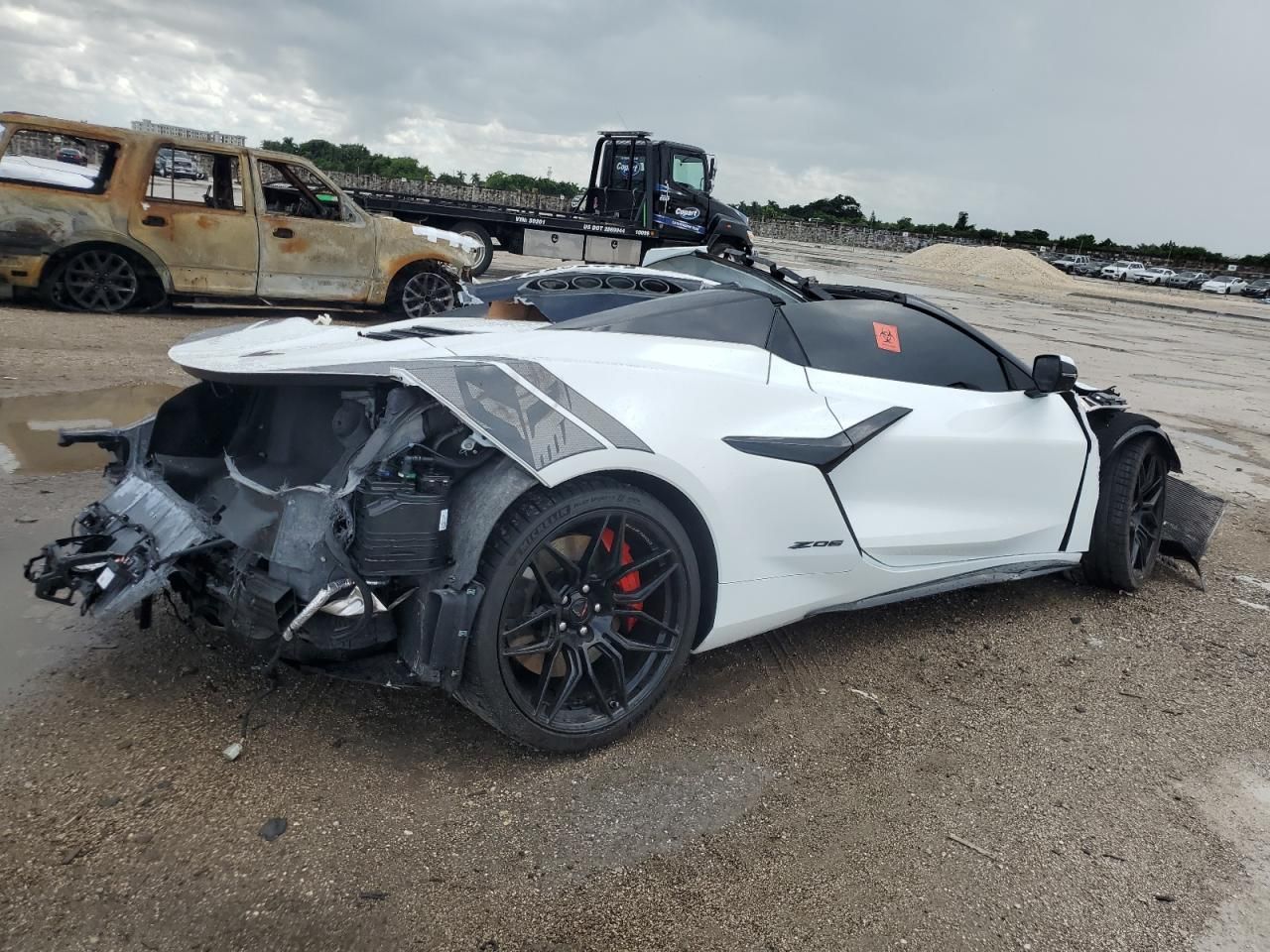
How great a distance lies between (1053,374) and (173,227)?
27.3 feet

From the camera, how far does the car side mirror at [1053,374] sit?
146 inches

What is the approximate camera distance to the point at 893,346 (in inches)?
137

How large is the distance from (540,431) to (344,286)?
8.24 m

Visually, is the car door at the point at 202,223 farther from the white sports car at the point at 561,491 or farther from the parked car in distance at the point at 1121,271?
the parked car in distance at the point at 1121,271

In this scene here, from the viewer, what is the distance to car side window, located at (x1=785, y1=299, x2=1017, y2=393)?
3.28 meters

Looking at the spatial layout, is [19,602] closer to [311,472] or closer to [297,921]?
[311,472]

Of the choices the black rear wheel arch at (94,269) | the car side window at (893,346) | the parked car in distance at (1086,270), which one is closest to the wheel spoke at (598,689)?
the car side window at (893,346)

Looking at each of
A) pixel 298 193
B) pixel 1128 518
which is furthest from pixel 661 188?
pixel 1128 518

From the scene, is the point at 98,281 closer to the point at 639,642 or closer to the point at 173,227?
the point at 173,227

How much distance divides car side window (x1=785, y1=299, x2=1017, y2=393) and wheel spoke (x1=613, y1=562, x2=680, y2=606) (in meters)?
1.02

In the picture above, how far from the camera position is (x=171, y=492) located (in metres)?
2.76

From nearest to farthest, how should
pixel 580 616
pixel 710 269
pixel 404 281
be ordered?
pixel 580 616 → pixel 710 269 → pixel 404 281

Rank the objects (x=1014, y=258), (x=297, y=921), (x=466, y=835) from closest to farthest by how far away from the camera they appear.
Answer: (x=297, y=921) → (x=466, y=835) → (x=1014, y=258)

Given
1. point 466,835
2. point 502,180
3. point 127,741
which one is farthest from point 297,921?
point 502,180
